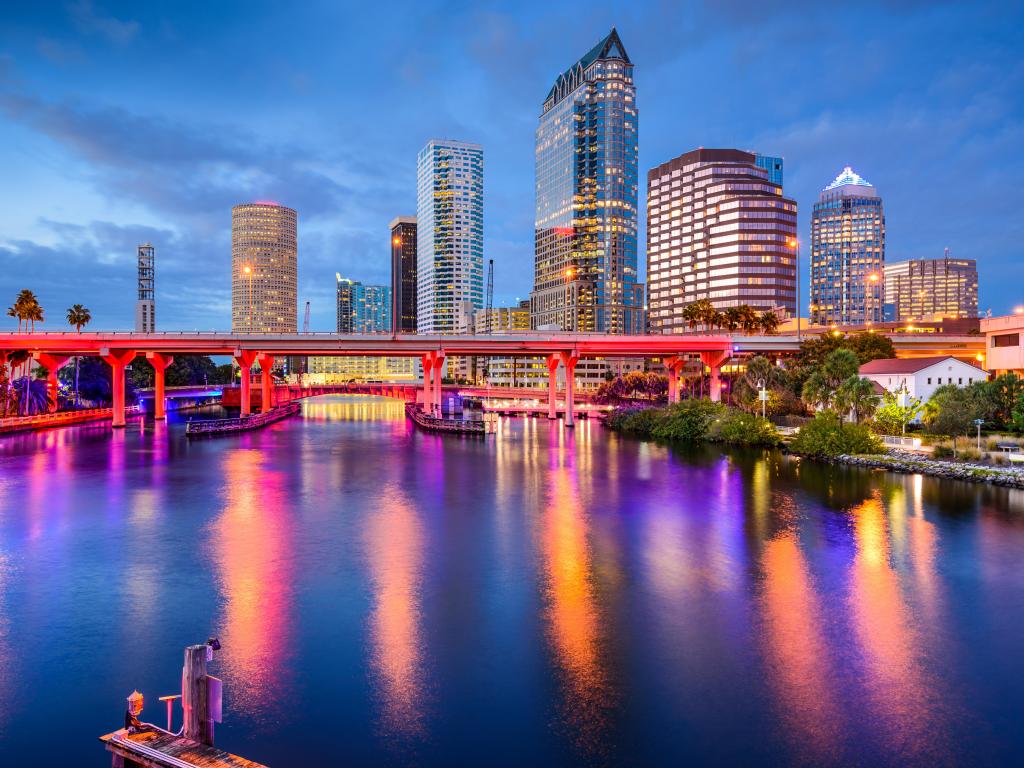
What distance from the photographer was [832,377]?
211 ft

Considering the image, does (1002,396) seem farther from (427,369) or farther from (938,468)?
(427,369)

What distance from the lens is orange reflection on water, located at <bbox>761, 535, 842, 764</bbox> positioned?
505 inches

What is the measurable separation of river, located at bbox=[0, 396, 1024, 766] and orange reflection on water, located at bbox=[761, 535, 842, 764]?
0.07m

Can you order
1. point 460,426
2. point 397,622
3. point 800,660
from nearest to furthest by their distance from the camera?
point 800,660 < point 397,622 < point 460,426

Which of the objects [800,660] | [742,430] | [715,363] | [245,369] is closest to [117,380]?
[245,369]

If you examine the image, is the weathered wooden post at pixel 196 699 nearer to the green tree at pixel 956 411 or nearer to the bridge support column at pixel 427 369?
the green tree at pixel 956 411

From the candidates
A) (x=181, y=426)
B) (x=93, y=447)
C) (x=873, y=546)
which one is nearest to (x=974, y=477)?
(x=873, y=546)

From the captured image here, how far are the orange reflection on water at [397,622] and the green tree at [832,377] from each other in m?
48.1

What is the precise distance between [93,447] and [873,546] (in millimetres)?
67140

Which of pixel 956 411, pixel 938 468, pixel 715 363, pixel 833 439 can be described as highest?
pixel 715 363

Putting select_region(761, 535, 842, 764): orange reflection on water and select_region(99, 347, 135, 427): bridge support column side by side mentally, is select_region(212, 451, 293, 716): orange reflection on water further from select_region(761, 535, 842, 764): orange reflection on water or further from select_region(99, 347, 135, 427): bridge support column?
select_region(99, 347, 135, 427): bridge support column

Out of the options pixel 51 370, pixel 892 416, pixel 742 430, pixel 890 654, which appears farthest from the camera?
pixel 51 370

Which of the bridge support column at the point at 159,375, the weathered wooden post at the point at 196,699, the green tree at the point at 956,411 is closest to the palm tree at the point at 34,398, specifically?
the bridge support column at the point at 159,375

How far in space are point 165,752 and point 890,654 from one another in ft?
53.3
